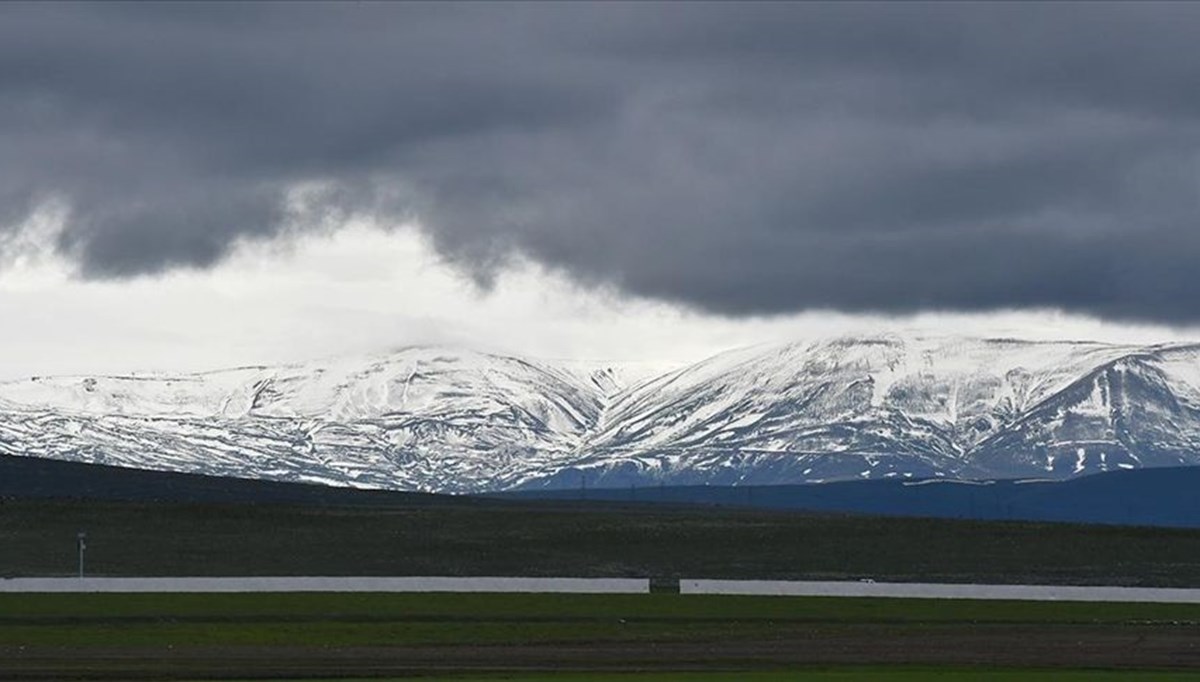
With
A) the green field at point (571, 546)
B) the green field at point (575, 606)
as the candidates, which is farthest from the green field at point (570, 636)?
the green field at point (571, 546)

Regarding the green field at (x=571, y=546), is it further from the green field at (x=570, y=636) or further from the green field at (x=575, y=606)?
the green field at (x=570, y=636)

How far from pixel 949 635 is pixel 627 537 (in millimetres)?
64379

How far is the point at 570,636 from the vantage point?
306 ft

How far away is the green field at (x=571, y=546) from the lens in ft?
456

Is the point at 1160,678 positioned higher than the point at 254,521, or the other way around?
the point at 254,521

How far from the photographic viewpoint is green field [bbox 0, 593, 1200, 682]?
77.2 metres

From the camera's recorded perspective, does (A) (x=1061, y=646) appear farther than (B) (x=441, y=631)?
No

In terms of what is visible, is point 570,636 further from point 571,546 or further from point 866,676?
point 571,546

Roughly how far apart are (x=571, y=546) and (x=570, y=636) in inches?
2363

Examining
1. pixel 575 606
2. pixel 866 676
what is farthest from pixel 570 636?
pixel 866 676

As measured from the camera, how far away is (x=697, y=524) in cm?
16788

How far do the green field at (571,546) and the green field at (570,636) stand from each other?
27.1 meters

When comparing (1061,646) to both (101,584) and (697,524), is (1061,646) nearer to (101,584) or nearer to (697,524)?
(101,584)

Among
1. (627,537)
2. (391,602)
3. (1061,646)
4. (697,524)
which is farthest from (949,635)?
(697,524)
